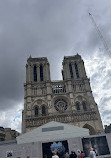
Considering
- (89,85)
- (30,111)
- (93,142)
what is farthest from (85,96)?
(93,142)

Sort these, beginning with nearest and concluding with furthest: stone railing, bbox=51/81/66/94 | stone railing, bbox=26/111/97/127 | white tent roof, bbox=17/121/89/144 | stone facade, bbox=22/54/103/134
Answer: white tent roof, bbox=17/121/89/144, stone railing, bbox=26/111/97/127, stone facade, bbox=22/54/103/134, stone railing, bbox=51/81/66/94

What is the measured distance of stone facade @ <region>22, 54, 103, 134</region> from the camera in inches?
1319

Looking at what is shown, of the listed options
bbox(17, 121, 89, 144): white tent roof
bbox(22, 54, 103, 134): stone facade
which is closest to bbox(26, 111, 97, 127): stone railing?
bbox(22, 54, 103, 134): stone facade

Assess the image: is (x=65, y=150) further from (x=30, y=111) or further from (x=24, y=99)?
(x=24, y=99)

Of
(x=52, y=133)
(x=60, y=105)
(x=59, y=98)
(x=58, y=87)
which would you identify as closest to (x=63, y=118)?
(x=60, y=105)

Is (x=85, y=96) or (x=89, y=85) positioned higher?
(x=89, y=85)

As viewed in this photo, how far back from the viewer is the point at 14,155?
14.9 meters

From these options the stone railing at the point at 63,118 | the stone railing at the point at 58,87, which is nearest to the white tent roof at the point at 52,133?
the stone railing at the point at 63,118

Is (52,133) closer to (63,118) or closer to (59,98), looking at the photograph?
(63,118)

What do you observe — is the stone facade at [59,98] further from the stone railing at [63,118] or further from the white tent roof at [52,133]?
the white tent roof at [52,133]

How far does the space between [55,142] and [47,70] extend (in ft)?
100

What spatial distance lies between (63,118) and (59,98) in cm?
698

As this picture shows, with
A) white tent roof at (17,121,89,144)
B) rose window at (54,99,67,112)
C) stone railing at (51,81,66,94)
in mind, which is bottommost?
white tent roof at (17,121,89,144)

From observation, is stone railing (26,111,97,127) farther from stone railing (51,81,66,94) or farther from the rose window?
stone railing (51,81,66,94)
